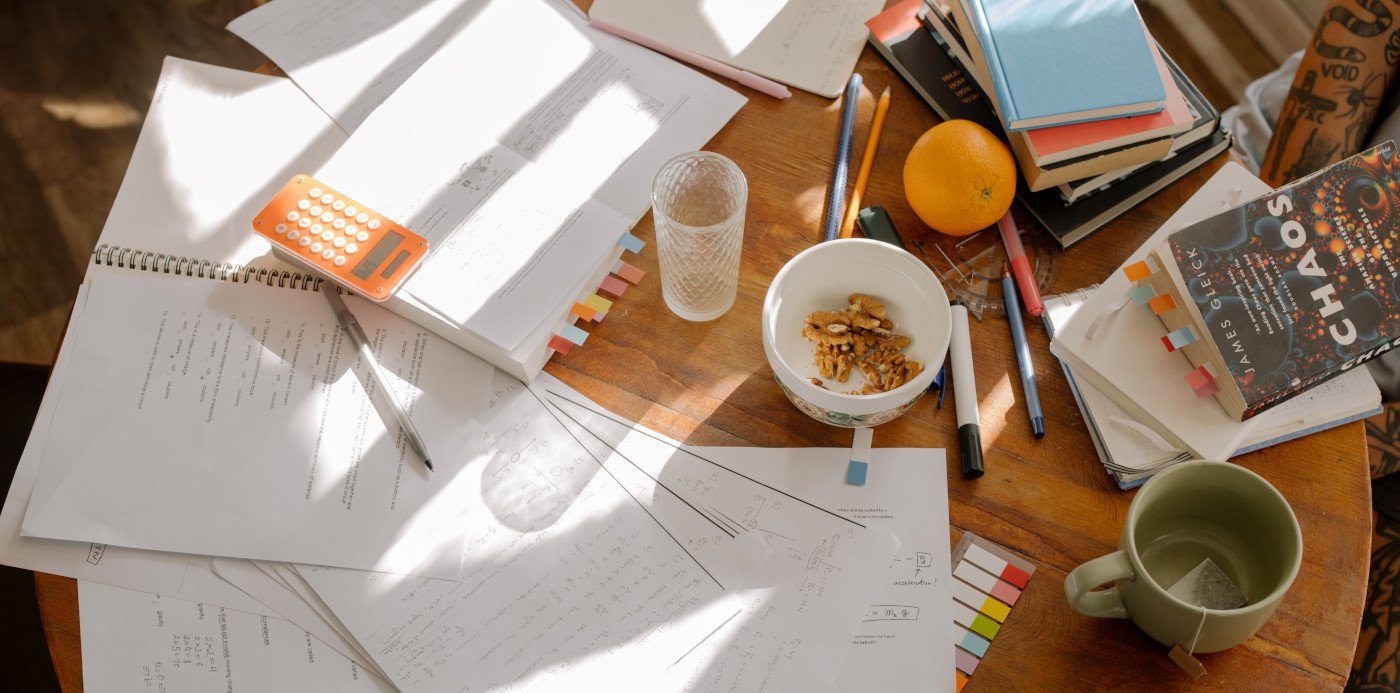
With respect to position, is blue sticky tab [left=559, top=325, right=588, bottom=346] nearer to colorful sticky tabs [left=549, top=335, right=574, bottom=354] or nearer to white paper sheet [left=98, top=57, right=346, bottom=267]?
colorful sticky tabs [left=549, top=335, right=574, bottom=354]

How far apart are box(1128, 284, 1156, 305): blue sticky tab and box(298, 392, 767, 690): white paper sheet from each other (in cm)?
42

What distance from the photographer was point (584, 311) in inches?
37.5

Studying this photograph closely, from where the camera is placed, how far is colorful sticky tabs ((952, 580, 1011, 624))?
829mm

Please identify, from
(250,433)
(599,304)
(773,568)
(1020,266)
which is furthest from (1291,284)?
(250,433)

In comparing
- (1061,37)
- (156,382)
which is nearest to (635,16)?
(1061,37)

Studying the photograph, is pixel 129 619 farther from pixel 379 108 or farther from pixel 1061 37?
pixel 1061 37

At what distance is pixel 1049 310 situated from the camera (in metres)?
0.96

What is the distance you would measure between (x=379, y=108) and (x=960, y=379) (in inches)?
24.8

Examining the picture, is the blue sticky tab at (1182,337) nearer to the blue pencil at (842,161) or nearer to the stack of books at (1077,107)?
the stack of books at (1077,107)

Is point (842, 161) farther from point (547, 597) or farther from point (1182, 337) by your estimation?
point (547, 597)

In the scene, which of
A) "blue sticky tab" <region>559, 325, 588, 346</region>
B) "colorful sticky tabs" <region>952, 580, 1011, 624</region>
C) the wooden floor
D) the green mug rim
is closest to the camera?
the green mug rim

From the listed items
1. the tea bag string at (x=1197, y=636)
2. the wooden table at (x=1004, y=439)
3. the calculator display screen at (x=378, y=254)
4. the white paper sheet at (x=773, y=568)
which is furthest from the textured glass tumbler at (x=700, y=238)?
the tea bag string at (x=1197, y=636)

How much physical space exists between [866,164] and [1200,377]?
14.6 inches

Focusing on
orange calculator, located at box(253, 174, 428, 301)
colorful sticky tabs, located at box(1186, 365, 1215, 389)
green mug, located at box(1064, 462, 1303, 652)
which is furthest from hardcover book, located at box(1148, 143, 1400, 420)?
orange calculator, located at box(253, 174, 428, 301)
